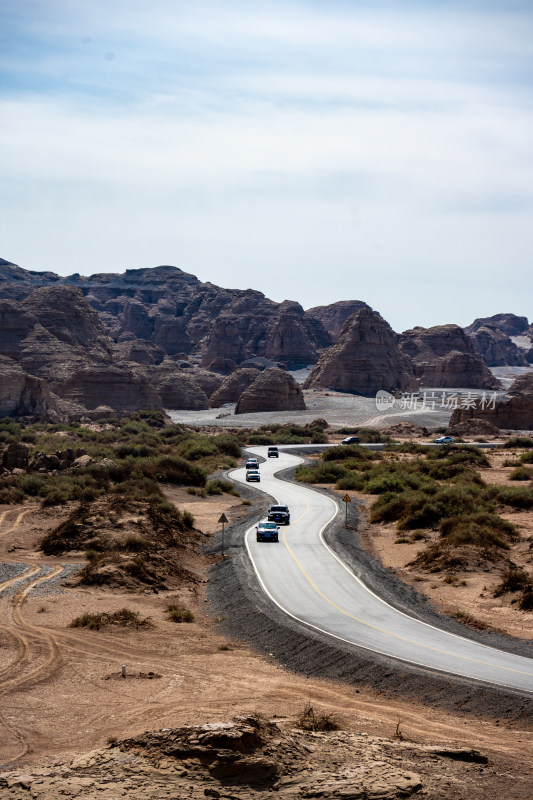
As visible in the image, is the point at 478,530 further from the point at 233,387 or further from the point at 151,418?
the point at 233,387

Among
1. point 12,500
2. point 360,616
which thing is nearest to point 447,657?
point 360,616

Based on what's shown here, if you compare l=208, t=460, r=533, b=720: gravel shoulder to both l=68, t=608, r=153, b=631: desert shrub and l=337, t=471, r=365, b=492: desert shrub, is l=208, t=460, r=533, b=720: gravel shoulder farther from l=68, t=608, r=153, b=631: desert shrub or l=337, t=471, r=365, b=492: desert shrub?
l=337, t=471, r=365, b=492: desert shrub

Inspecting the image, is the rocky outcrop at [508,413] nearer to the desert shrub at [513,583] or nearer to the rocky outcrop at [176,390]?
the rocky outcrop at [176,390]

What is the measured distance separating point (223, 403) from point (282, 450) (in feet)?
226

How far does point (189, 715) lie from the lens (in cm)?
1459

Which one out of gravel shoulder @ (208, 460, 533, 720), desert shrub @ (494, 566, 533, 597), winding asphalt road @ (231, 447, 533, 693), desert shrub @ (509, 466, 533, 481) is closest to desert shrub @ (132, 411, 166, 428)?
desert shrub @ (509, 466, 533, 481)

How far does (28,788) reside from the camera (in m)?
10.6

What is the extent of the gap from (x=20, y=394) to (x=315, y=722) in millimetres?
92390

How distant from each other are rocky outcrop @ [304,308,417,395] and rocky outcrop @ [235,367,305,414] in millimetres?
34008

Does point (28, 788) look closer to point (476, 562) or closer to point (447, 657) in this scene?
point (447, 657)

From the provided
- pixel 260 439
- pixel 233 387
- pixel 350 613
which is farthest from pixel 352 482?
pixel 233 387

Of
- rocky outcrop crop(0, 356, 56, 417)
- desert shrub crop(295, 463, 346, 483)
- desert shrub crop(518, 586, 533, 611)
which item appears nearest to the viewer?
desert shrub crop(518, 586, 533, 611)

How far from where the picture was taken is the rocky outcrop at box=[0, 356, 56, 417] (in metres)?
97.9

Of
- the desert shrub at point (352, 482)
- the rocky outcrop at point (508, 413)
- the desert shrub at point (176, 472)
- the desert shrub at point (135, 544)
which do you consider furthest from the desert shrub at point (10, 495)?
the rocky outcrop at point (508, 413)
